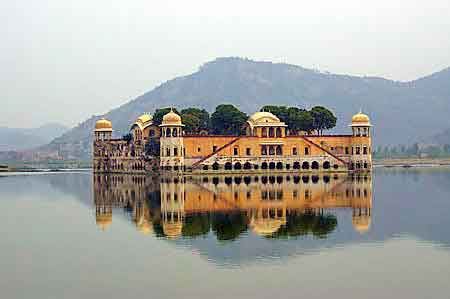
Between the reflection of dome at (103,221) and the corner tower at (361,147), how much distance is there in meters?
46.3

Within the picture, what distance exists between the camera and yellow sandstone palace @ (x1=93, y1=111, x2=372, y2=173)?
7281 cm

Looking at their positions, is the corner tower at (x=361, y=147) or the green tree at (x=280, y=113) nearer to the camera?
the corner tower at (x=361, y=147)

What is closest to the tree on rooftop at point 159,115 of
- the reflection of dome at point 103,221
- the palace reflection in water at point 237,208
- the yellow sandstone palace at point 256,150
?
the yellow sandstone palace at point 256,150

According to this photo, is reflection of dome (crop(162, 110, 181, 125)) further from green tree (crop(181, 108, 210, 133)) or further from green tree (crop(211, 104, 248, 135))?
green tree (crop(211, 104, 248, 135))

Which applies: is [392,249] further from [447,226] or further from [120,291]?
[120,291]

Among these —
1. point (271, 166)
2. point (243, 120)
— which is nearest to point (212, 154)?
point (271, 166)

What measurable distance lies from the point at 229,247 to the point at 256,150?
5110 cm

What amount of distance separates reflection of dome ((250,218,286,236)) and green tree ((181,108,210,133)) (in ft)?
171

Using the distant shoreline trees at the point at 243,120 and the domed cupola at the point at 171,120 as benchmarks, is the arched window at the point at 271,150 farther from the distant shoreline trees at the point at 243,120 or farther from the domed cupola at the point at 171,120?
the domed cupola at the point at 171,120

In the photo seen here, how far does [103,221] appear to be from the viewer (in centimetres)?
3272

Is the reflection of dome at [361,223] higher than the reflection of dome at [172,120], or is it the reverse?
the reflection of dome at [172,120]

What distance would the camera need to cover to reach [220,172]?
72.5 metres

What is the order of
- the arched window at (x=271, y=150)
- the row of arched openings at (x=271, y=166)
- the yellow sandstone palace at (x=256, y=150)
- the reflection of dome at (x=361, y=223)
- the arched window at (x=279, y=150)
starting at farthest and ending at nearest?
the arched window at (x=279, y=150), the arched window at (x=271, y=150), the row of arched openings at (x=271, y=166), the yellow sandstone palace at (x=256, y=150), the reflection of dome at (x=361, y=223)

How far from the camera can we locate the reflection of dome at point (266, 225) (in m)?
27.2
